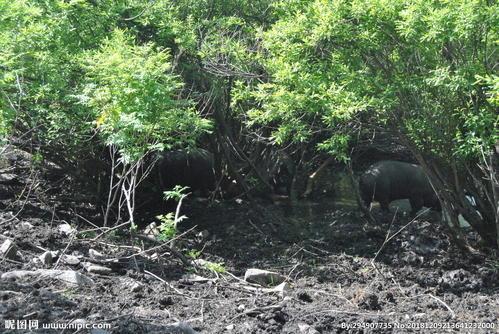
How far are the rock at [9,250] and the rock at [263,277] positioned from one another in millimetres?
2418

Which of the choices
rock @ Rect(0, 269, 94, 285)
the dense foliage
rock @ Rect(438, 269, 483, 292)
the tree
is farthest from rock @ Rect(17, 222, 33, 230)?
rock @ Rect(438, 269, 483, 292)

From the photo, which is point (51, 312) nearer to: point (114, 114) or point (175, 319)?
point (175, 319)

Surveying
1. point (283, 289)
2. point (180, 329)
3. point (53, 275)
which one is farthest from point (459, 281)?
point (53, 275)

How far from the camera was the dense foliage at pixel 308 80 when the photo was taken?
7.13 meters

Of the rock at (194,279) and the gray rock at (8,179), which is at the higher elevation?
the rock at (194,279)

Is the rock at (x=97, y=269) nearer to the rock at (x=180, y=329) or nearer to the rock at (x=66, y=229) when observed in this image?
the rock at (x=66, y=229)

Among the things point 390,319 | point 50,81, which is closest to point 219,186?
point 50,81

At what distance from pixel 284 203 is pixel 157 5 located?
4.07m

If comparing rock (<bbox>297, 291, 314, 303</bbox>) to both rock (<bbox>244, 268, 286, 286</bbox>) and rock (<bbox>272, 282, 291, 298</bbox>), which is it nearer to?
rock (<bbox>272, 282, 291, 298</bbox>)

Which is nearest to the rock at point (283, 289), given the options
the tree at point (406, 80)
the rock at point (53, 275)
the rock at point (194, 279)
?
Result: the rock at point (194, 279)

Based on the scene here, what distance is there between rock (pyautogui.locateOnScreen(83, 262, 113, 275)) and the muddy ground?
2 cm

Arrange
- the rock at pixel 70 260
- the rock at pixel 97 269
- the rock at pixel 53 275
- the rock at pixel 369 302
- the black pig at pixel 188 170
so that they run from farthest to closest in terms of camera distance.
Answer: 1. the black pig at pixel 188 170
2. the rock at pixel 70 260
3. the rock at pixel 97 269
4. the rock at pixel 369 302
5. the rock at pixel 53 275

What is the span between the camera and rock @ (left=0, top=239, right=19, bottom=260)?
23.9 ft

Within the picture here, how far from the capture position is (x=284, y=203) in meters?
12.6
